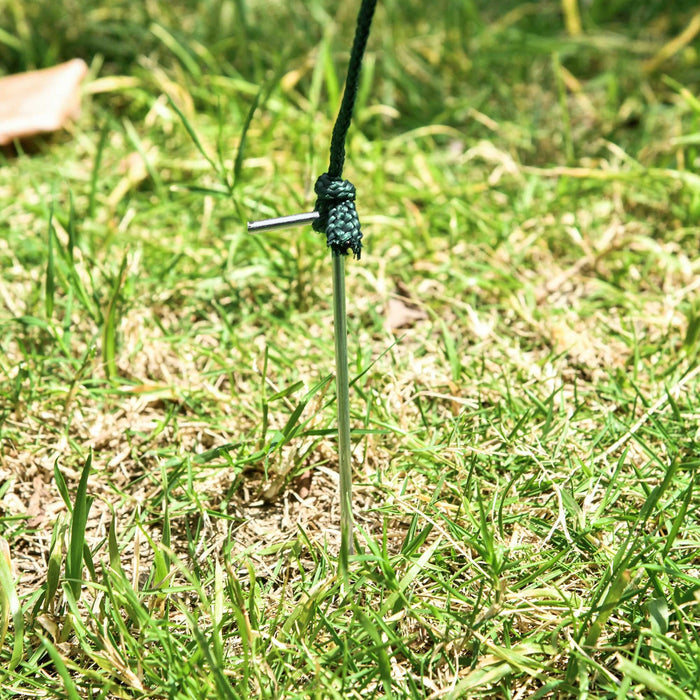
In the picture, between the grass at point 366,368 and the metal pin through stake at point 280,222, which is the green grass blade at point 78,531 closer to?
the grass at point 366,368

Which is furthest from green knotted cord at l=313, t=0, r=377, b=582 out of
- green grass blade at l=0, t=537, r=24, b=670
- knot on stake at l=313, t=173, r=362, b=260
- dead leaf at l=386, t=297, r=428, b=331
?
dead leaf at l=386, t=297, r=428, b=331

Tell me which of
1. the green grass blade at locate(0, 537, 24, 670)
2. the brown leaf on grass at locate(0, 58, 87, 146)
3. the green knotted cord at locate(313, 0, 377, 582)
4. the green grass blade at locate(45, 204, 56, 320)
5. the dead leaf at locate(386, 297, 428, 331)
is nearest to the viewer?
the green knotted cord at locate(313, 0, 377, 582)

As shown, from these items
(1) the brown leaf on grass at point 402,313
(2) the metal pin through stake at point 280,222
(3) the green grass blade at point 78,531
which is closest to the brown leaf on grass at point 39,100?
(1) the brown leaf on grass at point 402,313

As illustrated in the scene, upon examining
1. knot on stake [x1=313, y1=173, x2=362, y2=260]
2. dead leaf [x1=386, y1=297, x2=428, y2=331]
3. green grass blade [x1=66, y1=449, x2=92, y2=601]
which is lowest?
dead leaf [x1=386, y1=297, x2=428, y2=331]

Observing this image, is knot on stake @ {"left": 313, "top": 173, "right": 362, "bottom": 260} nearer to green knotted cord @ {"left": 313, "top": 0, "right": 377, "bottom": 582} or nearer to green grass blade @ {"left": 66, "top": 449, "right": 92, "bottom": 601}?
green knotted cord @ {"left": 313, "top": 0, "right": 377, "bottom": 582}

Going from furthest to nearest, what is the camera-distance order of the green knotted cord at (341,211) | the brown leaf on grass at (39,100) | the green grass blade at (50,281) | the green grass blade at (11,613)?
the brown leaf on grass at (39,100), the green grass blade at (50,281), the green grass blade at (11,613), the green knotted cord at (341,211)

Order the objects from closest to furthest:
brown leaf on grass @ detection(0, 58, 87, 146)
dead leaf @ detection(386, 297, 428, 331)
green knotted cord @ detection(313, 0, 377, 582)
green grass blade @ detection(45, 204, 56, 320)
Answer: green knotted cord @ detection(313, 0, 377, 582)
green grass blade @ detection(45, 204, 56, 320)
dead leaf @ detection(386, 297, 428, 331)
brown leaf on grass @ detection(0, 58, 87, 146)

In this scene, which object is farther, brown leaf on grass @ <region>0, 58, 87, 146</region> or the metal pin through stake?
brown leaf on grass @ <region>0, 58, 87, 146</region>

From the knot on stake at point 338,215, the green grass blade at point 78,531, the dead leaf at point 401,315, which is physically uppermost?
the knot on stake at point 338,215
